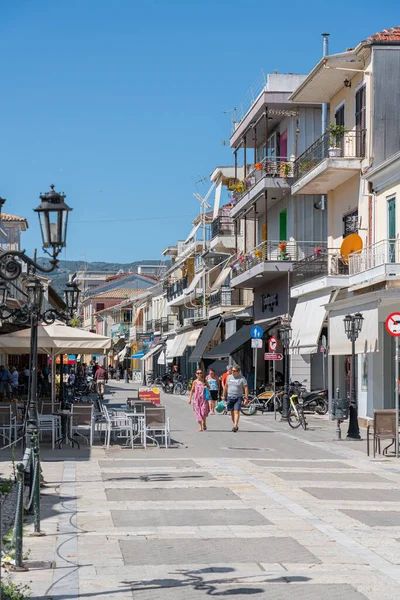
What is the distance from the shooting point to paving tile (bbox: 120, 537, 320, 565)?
369 inches

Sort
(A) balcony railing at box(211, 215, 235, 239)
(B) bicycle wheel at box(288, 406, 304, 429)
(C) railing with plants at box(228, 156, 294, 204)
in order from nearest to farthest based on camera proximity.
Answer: (B) bicycle wheel at box(288, 406, 304, 429), (C) railing with plants at box(228, 156, 294, 204), (A) balcony railing at box(211, 215, 235, 239)

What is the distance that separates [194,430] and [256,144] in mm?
23184

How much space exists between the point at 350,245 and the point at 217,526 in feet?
64.2

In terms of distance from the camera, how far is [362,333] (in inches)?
1071

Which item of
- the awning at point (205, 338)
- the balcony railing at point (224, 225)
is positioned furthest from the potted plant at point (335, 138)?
the awning at point (205, 338)

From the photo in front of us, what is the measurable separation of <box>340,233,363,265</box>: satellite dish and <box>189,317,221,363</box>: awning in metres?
25.8

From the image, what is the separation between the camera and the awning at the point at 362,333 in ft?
86.2

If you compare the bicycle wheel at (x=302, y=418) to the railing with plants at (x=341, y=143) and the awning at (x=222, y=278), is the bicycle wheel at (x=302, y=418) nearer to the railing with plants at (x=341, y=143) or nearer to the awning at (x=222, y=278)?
the railing with plants at (x=341, y=143)

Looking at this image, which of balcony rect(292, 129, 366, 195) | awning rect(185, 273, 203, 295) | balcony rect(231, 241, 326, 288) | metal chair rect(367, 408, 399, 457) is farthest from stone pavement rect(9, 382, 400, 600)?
awning rect(185, 273, 203, 295)

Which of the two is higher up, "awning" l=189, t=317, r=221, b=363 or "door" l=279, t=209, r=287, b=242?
"door" l=279, t=209, r=287, b=242

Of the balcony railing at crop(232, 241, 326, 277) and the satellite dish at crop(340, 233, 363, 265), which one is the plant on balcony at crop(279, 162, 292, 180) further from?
the satellite dish at crop(340, 233, 363, 265)

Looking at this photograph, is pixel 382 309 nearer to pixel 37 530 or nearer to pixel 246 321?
pixel 37 530

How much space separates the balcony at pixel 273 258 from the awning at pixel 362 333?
7.87 meters

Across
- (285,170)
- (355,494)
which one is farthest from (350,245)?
(355,494)
